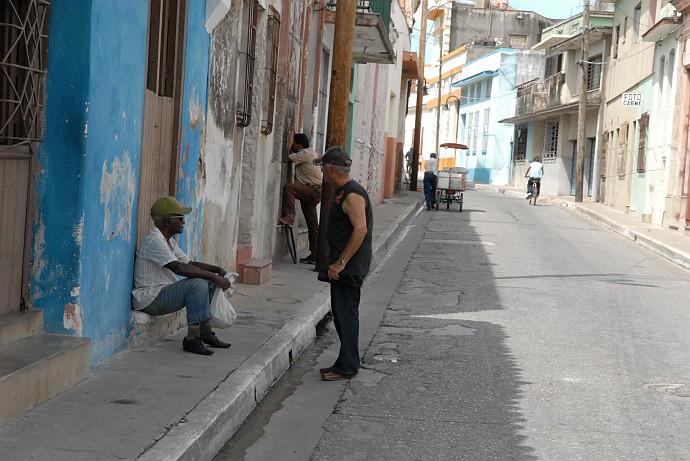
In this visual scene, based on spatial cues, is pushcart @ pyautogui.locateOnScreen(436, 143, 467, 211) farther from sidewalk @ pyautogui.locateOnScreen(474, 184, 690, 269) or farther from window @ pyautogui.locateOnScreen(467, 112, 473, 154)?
window @ pyautogui.locateOnScreen(467, 112, 473, 154)

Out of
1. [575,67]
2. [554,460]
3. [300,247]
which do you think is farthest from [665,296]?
[575,67]

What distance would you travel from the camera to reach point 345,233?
7.47 metres

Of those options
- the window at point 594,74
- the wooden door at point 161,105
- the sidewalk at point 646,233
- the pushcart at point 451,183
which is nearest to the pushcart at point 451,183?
the pushcart at point 451,183

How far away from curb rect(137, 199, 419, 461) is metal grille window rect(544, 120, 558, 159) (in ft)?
132

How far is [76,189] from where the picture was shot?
6043 millimetres

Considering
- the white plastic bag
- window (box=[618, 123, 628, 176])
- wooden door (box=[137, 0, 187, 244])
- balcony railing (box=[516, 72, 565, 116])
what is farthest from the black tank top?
balcony railing (box=[516, 72, 565, 116])

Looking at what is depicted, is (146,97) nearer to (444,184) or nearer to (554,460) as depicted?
(554,460)

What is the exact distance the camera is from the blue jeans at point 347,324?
7523mm

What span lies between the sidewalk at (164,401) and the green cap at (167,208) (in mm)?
1002

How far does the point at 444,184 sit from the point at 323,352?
2037 centimetres

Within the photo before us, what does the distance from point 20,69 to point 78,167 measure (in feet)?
2.19

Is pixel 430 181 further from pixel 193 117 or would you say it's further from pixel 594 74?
pixel 193 117

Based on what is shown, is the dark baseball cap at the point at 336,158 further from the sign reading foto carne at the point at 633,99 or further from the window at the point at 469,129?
the window at the point at 469,129

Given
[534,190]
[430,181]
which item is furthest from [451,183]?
[534,190]
